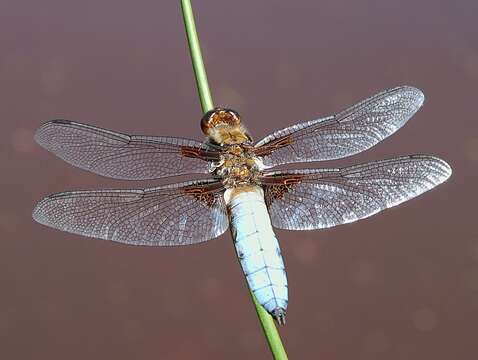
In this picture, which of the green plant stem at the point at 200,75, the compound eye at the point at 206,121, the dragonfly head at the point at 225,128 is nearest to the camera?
the green plant stem at the point at 200,75

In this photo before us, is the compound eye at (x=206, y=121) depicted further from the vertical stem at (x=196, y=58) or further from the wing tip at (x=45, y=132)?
the wing tip at (x=45, y=132)

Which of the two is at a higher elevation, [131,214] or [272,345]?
[131,214]

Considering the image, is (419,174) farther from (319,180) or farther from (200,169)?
(200,169)

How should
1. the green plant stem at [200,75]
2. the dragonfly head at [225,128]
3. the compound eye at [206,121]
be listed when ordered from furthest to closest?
1. the dragonfly head at [225,128]
2. the compound eye at [206,121]
3. the green plant stem at [200,75]

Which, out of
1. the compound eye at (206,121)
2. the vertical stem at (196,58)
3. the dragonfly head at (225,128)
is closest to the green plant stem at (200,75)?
the vertical stem at (196,58)

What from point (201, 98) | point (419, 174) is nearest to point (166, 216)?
point (201, 98)

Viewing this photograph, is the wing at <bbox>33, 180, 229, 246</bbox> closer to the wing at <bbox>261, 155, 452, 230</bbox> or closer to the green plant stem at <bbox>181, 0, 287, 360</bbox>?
the wing at <bbox>261, 155, 452, 230</bbox>

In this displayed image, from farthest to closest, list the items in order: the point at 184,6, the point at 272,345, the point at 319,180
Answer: the point at 319,180, the point at 184,6, the point at 272,345

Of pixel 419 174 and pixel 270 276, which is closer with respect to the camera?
pixel 270 276
